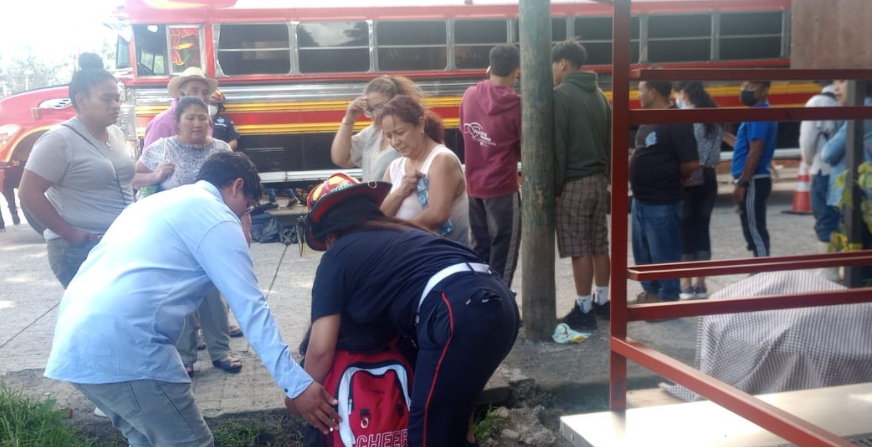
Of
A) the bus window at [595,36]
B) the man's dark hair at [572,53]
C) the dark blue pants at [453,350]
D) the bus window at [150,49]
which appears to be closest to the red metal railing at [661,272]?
the dark blue pants at [453,350]

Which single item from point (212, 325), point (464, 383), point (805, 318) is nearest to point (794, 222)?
point (805, 318)

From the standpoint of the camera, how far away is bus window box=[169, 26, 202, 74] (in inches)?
401

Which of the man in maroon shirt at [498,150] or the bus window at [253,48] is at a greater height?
the bus window at [253,48]

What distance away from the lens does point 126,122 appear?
10.5 meters

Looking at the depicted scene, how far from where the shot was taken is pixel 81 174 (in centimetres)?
405

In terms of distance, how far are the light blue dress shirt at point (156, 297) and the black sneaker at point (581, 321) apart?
2894mm

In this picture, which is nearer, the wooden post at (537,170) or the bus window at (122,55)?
the wooden post at (537,170)

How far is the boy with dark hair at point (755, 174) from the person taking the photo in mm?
6055

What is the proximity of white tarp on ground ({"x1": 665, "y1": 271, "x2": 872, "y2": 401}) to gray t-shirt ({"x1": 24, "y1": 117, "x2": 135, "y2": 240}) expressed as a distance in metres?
3.05

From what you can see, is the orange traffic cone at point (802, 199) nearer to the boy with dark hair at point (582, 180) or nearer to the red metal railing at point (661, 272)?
the boy with dark hair at point (582, 180)

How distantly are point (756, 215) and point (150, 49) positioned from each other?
24.8ft

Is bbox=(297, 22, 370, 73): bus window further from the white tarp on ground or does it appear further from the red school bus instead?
→ the white tarp on ground

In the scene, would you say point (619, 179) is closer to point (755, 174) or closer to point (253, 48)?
point (755, 174)

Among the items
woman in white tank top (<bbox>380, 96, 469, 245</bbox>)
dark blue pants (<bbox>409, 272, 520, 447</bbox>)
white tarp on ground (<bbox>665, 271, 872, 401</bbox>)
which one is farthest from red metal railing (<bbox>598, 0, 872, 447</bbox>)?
woman in white tank top (<bbox>380, 96, 469, 245</bbox>)
